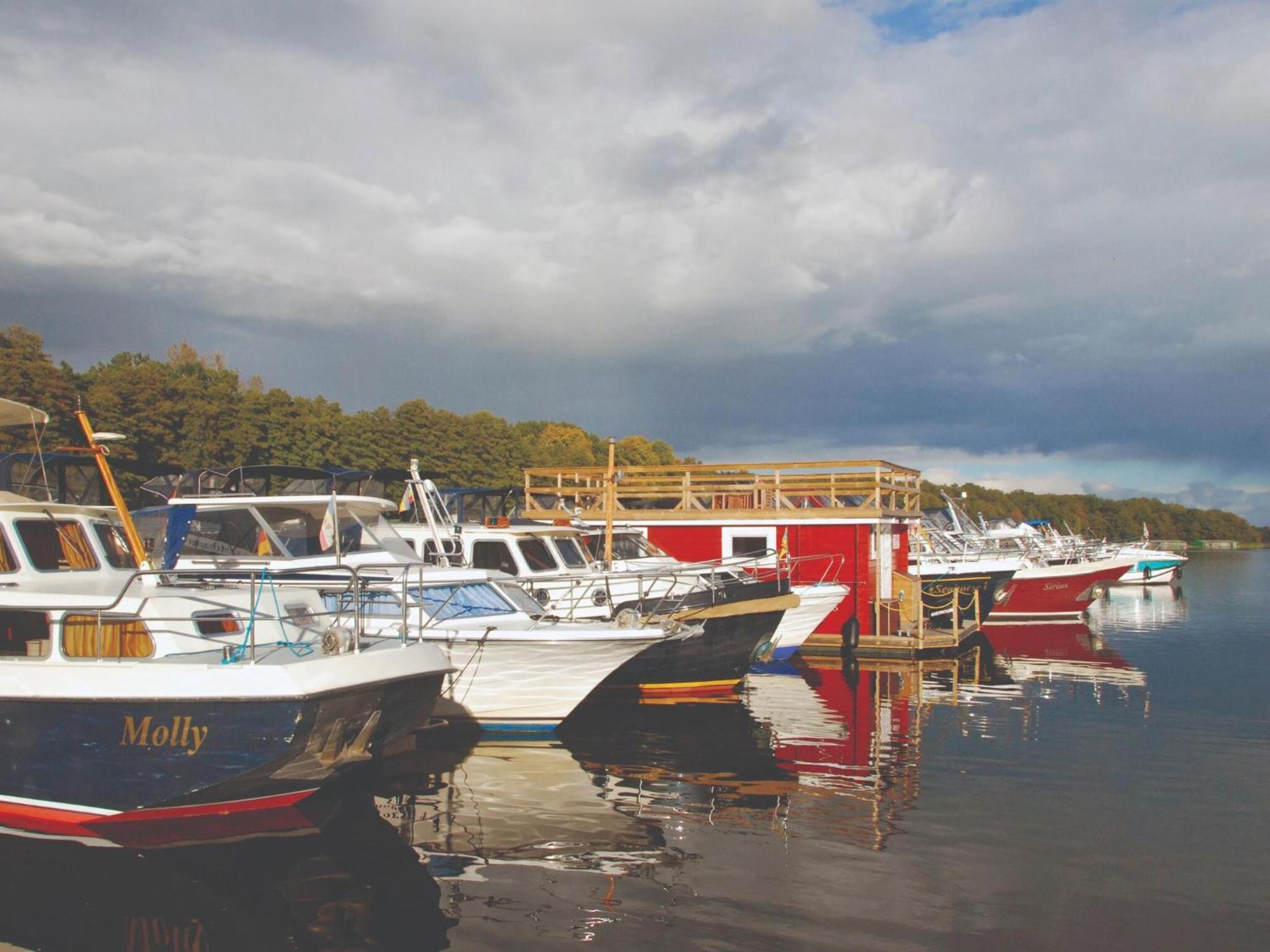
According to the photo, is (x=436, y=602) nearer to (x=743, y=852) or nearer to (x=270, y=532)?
(x=270, y=532)

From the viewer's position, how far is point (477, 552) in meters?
20.9

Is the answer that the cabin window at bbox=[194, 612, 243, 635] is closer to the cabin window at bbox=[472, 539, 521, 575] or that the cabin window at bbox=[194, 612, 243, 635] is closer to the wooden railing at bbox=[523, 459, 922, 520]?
the cabin window at bbox=[472, 539, 521, 575]

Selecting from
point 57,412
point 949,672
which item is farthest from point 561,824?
point 57,412

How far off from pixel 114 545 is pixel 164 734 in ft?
15.8

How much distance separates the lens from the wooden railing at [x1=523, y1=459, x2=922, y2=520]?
87.5 ft

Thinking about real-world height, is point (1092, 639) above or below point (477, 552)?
below

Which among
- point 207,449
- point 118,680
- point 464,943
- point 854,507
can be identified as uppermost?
point 207,449

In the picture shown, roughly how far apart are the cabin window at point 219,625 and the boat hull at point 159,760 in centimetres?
159

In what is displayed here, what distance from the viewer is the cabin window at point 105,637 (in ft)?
33.8

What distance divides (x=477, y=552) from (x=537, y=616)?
15.2 feet

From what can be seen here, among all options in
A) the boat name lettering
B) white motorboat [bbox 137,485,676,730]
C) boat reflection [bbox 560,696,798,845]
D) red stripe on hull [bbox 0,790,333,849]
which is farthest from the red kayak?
the boat name lettering

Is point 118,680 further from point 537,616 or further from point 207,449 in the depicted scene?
point 207,449

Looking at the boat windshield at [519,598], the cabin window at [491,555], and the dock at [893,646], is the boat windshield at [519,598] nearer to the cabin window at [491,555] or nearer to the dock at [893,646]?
the cabin window at [491,555]

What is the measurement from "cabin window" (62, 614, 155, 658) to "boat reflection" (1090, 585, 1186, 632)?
3394 cm
